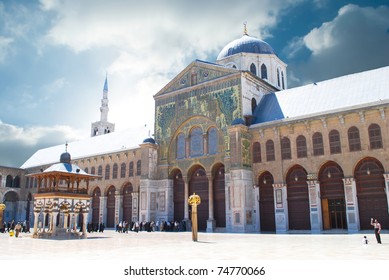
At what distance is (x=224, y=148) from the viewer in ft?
102

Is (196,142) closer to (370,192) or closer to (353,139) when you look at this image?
(353,139)

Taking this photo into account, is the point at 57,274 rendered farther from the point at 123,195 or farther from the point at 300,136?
the point at 123,195

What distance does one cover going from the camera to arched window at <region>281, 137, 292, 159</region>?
2855 centimetres

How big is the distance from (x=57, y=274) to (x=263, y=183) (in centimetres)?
2333

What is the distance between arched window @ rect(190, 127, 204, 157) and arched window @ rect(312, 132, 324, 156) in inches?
392

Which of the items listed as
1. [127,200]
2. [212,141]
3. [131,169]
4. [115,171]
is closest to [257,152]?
[212,141]

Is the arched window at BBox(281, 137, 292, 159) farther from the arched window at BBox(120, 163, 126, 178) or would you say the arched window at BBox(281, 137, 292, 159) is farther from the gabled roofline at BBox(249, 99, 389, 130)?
the arched window at BBox(120, 163, 126, 178)

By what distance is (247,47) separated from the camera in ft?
136

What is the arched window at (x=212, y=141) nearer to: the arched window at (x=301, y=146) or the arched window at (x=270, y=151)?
the arched window at (x=270, y=151)

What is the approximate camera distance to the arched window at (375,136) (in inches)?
974

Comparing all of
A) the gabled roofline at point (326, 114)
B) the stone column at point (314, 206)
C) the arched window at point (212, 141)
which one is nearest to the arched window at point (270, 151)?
the gabled roofline at point (326, 114)

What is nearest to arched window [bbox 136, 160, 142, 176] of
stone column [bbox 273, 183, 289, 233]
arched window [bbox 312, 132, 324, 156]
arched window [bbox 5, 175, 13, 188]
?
stone column [bbox 273, 183, 289, 233]

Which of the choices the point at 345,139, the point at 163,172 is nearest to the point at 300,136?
the point at 345,139

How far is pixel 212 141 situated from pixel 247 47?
1444 cm
